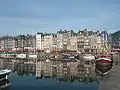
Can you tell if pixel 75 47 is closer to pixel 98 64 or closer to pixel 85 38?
pixel 85 38

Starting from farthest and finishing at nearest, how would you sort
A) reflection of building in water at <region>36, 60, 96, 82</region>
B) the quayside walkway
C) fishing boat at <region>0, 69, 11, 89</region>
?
reflection of building in water at <region>36, 60, 96, 82</region> < fishing boat at <region>0, 69, 11, 89</region> < the quayside walkway

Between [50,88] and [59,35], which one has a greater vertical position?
[59,35]

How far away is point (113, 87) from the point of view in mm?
34344

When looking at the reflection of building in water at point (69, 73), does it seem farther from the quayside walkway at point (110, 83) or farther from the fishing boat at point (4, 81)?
the quayside walkway at point (110, 83)

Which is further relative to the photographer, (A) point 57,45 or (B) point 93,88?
(A) point 57,45

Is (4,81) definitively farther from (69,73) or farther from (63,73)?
(69,73)

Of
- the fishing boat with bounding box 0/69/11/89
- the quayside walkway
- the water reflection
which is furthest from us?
the water reflection

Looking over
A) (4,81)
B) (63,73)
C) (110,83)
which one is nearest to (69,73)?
(63,73)

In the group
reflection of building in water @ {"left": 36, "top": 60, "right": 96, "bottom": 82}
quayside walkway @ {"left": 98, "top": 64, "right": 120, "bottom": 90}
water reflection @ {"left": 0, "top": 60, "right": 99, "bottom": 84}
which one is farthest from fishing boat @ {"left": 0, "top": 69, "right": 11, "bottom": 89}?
quayside walkway @ {"left": 98, "top": 64, "right": 120, "bottom": 90}

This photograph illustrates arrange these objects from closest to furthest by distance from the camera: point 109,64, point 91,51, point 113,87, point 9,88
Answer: point 113,87
point 9,88
point 109,64
point 91,51

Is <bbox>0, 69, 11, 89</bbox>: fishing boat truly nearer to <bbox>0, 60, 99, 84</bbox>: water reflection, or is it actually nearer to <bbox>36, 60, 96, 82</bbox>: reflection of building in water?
<bbox>0, 60, 99, 84</bbox>: water reflection

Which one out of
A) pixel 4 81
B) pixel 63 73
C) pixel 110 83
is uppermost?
pixel 110 83

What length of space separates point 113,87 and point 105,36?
154223 millimetres

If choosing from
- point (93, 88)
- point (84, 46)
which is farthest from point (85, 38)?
point (93, 88)
